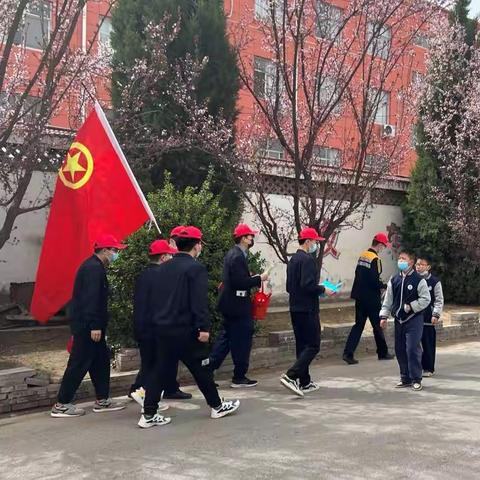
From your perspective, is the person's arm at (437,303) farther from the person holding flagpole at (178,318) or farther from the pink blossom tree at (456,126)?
the pink blossom tree at (456,126)

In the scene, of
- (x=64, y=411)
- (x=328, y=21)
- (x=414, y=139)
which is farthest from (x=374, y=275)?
(x=414, y=139)

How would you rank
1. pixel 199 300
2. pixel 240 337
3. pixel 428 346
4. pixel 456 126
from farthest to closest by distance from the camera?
pixel 456 126, pixel 428 346, pixel 240 337, pixel 199 300

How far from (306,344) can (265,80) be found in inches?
193

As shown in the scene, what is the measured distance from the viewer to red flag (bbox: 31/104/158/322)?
21.2 feet

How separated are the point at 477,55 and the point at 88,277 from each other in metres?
12.7

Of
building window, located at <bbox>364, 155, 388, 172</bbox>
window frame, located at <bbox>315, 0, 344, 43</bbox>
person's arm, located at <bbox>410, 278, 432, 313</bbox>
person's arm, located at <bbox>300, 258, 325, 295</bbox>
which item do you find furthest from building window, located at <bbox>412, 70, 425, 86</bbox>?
person's arm, located at <bbox>300, 258, 325, 295</bbox>

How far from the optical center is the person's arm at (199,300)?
560 centimetres

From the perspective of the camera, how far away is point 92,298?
19.9 feet

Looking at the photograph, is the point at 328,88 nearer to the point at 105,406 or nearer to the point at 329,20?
the point at 329,20

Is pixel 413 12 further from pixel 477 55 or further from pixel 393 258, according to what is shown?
pixel 393 258

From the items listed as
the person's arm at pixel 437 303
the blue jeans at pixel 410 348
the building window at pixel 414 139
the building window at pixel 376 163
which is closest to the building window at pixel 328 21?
the building window at pixel 376 163

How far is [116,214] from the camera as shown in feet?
21.3

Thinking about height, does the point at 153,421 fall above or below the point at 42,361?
below

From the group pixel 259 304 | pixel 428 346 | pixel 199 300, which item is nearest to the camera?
pixel 199 300
